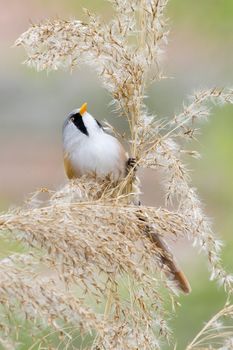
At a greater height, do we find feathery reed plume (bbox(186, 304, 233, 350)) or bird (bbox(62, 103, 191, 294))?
bird (bbox(62, 103, 191, 294))

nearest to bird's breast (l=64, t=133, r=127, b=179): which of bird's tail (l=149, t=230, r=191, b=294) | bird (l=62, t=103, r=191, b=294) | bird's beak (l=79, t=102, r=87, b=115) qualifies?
bird (l=62, t=103, r=191, b=294)

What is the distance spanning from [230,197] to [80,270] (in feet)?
15.2

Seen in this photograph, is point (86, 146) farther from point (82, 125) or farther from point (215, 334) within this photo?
point (215, 334)

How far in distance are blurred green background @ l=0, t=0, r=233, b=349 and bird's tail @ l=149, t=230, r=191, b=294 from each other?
7.30 ft

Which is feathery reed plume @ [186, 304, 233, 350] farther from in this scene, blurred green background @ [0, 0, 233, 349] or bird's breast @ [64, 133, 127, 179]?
blurred green background @ [0, 0, 233, 349]

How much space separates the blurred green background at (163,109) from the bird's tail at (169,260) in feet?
7.30

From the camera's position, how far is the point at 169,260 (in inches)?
102

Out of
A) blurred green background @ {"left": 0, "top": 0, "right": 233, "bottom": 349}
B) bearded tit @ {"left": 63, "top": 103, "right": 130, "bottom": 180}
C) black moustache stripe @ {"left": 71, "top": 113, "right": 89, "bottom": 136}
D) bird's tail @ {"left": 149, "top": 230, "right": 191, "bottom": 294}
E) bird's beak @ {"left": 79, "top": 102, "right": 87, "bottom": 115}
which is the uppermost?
bird's beak @ {"left": 79, "top": 102, "right": 87, "bottom": 115}

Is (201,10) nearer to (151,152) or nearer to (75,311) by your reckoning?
(151,152)

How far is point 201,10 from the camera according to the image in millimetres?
7312

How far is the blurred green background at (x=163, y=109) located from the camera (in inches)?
239

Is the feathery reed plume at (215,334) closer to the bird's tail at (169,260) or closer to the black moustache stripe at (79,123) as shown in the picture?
the bird's tail at (169,260)

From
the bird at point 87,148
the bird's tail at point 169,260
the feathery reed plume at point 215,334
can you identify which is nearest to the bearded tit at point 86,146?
the bird at point 87,148

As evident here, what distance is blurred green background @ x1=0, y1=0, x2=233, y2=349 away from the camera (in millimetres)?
6070
